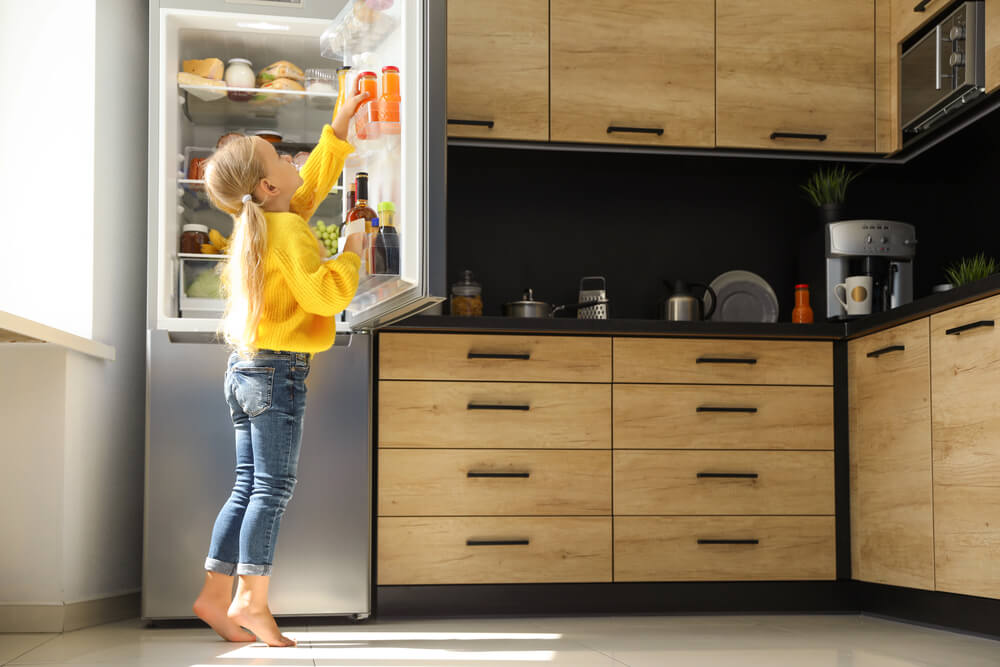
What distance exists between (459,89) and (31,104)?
1.19 meters

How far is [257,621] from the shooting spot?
2.27 m

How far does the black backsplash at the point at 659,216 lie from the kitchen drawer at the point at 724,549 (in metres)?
0.83

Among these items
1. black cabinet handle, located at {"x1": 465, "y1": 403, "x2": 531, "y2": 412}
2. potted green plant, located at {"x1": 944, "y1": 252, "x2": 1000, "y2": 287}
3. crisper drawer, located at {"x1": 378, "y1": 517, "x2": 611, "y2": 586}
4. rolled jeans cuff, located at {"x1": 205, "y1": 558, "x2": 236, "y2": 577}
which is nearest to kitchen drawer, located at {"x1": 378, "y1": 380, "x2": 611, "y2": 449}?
black cabinet handle, located at {"x1": 465, "y1": 403, "x2": 531, "y2": 412}

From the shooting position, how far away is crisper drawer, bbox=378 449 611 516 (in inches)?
108

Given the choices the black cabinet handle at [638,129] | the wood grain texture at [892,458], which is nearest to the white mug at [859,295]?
the wood grain texture at [892,458]

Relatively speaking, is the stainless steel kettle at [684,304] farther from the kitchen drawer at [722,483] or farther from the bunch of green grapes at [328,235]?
the bunch of green grapes at [328,235]

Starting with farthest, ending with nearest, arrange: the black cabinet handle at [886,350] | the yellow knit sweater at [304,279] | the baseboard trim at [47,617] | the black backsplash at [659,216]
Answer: the black backsplash at [659,216], the black cabinet handle at [886,350], the baseboard trim at [47,617], the yellow knit sweater at [304,279]

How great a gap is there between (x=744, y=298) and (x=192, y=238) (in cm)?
178

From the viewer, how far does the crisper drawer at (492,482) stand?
108 inches

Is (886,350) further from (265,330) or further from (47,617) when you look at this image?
(47,617)

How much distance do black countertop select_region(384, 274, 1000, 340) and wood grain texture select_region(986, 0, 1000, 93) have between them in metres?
0.66

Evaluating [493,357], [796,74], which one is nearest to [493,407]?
[493,357]

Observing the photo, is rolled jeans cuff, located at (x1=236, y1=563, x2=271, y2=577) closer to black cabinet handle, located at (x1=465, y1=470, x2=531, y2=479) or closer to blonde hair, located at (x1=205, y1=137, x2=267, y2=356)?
blonde hair, located at (x1=205, y1=137, x2=267, y2=356)

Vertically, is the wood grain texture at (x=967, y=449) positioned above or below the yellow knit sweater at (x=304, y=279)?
below
